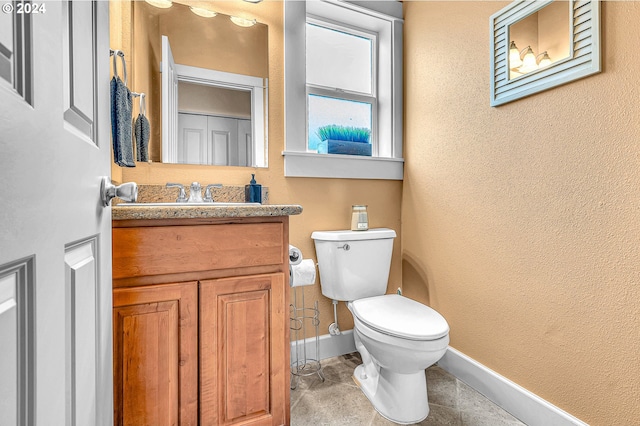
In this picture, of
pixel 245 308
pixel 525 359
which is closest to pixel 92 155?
pixel 245 308

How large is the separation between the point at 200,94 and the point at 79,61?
1154mm

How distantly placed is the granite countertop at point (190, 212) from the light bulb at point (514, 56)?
1152 millimetres

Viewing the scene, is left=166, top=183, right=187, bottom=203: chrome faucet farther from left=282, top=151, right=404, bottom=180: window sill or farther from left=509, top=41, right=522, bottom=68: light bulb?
left=509, top=41, right=522, bottom=68: light bulb

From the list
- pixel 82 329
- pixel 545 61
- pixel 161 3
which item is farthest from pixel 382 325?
pixel 161 3

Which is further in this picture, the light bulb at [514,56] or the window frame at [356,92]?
the window frame at [356,92]

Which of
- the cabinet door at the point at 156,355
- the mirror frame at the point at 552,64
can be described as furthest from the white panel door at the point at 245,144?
the mirror frame at the point at 552,64

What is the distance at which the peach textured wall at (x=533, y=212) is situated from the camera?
103 centimetres

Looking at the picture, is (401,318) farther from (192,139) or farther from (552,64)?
(192,139)

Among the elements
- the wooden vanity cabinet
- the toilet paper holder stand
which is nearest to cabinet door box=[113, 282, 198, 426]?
the wooden vanity cabinet

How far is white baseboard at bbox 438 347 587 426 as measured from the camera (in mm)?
1211

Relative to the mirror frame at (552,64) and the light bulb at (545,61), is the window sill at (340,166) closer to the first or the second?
the mirror frame at (552,64)

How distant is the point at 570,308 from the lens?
1165 millimetres

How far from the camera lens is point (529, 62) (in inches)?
50.8

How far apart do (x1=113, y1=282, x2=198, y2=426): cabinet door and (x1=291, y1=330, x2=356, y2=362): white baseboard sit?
0.88m
